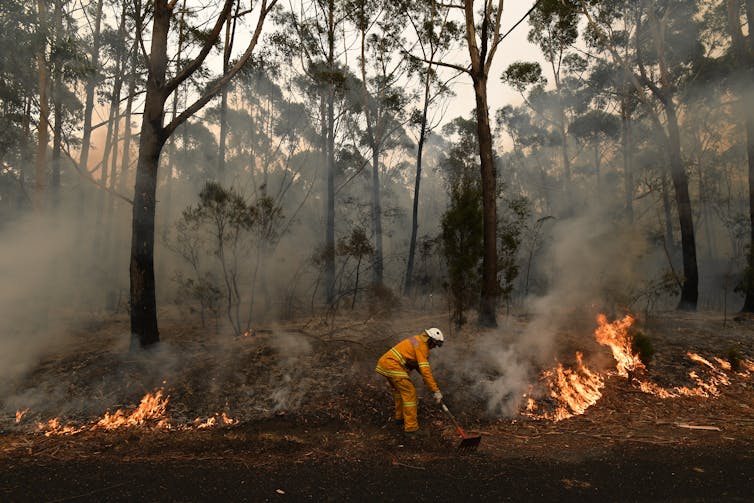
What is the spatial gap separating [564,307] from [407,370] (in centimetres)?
641

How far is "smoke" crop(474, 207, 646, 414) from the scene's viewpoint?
7.33m

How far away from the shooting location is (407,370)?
6.28m

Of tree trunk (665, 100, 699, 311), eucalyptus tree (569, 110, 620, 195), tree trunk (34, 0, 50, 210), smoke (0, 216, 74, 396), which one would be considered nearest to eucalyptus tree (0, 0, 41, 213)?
tree trunk (34, 0, 50, 210)

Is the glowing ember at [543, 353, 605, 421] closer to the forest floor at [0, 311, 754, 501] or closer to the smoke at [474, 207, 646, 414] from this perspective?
the forest floor at [0, 311, 754, 501]

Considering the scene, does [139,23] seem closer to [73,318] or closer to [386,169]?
[73,318]

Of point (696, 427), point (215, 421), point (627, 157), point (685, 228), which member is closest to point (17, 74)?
point (215, 421)

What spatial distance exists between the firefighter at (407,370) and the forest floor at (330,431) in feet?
0.87

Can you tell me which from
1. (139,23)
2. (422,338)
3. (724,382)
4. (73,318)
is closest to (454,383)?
(422,338)

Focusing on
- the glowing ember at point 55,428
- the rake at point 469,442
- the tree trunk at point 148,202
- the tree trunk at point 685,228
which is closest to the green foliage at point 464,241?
the rake at point 469,442

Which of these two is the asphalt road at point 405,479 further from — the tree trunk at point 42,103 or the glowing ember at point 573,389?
the tree trunk at point 42,103

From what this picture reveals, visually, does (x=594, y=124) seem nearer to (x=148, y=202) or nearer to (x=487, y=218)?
(x=487, y=218)

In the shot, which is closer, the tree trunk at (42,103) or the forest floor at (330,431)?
the forest floor at (330,431)

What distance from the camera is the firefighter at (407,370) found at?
5.91 m

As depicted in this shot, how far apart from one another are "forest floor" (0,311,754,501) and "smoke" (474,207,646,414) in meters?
0.38
